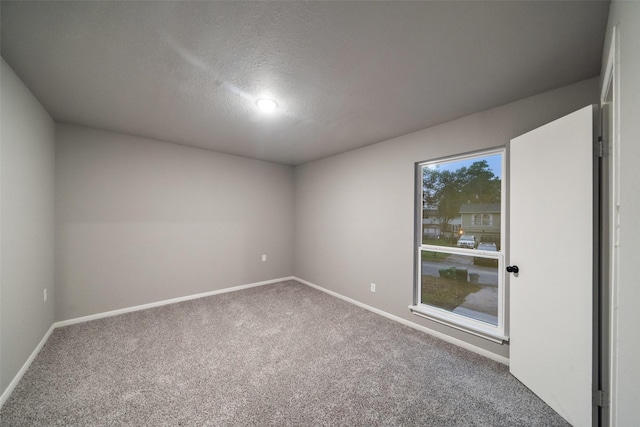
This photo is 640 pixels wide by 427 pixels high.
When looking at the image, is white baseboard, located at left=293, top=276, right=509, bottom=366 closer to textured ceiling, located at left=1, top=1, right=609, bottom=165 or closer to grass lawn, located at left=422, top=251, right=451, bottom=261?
grass lawn, located at left=422, top=251, right=451, bottom=261

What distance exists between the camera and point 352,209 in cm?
362

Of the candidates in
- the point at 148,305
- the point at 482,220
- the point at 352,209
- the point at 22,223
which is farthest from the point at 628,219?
the point at 148,305

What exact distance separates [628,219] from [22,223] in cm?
375

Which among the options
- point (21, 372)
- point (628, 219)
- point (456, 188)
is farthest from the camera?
point (456, 188)

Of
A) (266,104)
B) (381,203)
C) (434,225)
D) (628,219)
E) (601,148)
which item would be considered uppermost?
(266,104)

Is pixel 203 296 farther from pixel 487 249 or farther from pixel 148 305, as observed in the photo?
pixel 487 249

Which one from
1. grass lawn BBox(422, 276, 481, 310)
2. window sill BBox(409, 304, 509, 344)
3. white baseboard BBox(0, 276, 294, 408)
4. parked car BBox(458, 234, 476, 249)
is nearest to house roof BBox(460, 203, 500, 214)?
parked car BBox(458, 234, 476, 249)

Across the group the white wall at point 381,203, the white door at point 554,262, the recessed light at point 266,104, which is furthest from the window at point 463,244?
the recessed light at point 266,104

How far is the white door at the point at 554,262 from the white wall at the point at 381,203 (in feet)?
1.22

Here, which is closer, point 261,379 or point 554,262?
point 554,262

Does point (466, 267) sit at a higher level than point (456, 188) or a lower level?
lower

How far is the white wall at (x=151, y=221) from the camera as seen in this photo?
2768 millimetres

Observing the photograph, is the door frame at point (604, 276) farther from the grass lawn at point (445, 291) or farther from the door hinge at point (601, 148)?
the grass lawn at point (445, 291)

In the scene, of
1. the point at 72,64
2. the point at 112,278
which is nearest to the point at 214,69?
the point at 72,64
